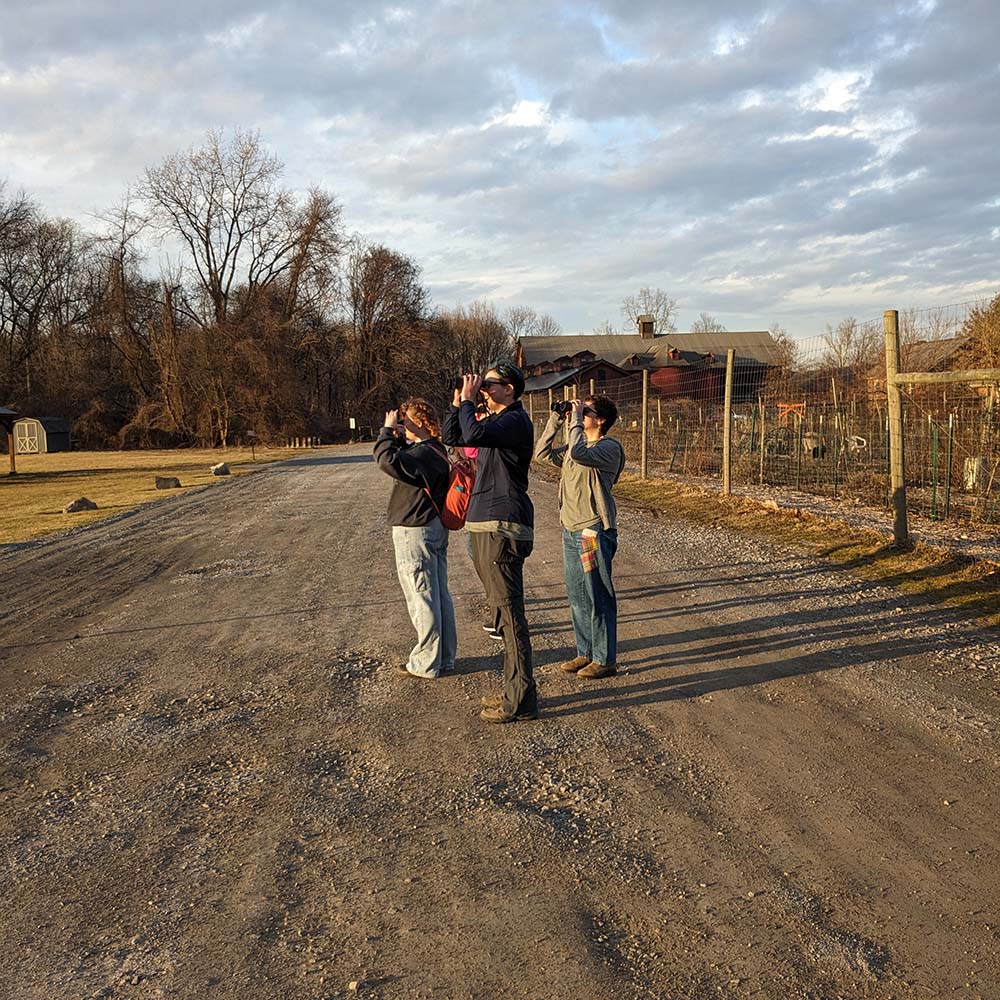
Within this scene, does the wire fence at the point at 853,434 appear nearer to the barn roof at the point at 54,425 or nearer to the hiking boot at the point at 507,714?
the hiking boot at the point at 507,714

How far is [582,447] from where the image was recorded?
17.6ft

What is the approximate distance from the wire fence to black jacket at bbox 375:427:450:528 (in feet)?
19.4

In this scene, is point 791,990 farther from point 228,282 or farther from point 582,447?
point 228,282

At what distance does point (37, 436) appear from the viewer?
47906mm

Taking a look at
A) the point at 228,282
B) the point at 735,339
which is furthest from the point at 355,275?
the point at 735,339

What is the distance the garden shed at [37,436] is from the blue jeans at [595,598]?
4846cm

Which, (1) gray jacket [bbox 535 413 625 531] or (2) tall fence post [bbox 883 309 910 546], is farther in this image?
(2) tall fence post [bbox 883 309 910 546]

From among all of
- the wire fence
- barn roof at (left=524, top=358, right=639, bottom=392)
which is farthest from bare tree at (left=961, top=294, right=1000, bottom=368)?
barn roof at (left=524, top=358, right=639, bottom=392)

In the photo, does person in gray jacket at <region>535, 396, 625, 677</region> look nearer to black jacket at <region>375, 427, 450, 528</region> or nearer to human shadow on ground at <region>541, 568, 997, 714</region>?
human shadow on ground at <region>541, 568, 997, 714</region>

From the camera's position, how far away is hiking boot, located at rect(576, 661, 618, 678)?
5.38 metres

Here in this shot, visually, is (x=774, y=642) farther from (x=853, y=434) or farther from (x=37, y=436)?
(x=37, y=436)

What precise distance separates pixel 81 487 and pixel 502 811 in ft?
75.4

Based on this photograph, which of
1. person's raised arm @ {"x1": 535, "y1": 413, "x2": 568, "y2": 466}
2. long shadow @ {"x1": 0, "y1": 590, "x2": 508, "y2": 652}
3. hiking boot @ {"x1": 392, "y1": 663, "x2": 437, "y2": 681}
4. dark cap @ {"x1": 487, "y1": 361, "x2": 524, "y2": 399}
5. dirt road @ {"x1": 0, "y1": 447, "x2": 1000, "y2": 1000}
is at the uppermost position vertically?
dark cap @ {"x1": 487, "y1": 361, "x2": 524, "y2": 399}

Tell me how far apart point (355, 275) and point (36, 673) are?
6220 centimetres
